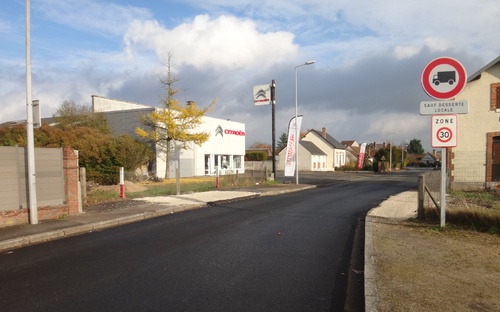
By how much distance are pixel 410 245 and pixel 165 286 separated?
437 centimetres

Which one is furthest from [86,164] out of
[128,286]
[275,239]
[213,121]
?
[128,286]

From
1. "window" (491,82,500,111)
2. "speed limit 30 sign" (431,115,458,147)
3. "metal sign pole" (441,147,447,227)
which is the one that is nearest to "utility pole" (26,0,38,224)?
"speed limit 30 sign" (431,115,458,147)

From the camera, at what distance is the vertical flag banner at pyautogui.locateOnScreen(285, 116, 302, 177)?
27.8m

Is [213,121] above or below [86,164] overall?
above

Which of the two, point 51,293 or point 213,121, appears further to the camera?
point 213,121

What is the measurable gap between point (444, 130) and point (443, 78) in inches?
40.4

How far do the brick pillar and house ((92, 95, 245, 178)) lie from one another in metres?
18.0

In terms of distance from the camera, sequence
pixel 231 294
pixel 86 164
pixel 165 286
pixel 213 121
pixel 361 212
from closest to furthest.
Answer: pixel 231 294 → pixel 165 286 → pixel 361 212 → pixel 86 164 → pixel 213 121

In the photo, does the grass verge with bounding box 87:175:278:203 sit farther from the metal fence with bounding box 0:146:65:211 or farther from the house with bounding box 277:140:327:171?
the house with bounding box 277:140:327:171

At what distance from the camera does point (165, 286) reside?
5109mm

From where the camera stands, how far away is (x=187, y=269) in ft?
19.3

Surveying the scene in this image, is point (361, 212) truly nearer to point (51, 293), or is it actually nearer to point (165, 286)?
point (165, 286)

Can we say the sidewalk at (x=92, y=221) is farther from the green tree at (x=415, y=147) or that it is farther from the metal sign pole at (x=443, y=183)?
the green tree at (x=415, y=147)

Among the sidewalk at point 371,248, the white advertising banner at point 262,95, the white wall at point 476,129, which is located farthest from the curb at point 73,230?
the white advertising banner at point 262,95
